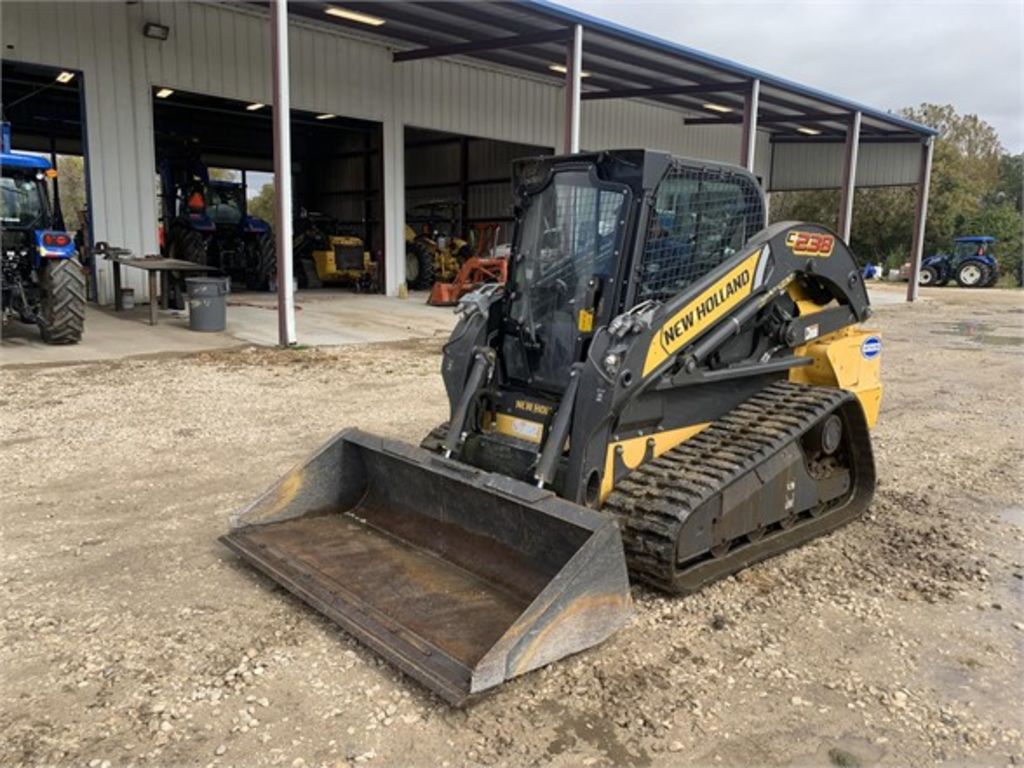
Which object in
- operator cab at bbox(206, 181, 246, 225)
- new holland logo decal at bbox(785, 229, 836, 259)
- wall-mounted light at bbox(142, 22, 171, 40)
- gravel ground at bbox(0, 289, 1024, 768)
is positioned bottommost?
gravel ground at bbox(0, 289, 1024, 768)

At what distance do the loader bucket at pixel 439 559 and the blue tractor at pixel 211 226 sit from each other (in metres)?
A: 13.9

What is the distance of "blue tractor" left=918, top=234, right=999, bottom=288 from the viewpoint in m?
32.0

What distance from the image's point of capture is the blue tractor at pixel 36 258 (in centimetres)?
997

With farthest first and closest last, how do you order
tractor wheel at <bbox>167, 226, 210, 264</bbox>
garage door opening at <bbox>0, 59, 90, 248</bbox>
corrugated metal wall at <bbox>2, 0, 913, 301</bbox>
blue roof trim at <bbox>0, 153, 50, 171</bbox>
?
tractor wheel at <bbox>167, 226, 210, 264</bbox> < garage door opening at <bbox>0, 59, 90, 248</bbox> < corrugated metal wall at <bbox>2, 0, 913, 301</bbox> < blue roof trim at <bbox>0, 153, 50, 171</bbox>

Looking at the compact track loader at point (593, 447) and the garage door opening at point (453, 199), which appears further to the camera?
the garage door opening at point (453, 199)

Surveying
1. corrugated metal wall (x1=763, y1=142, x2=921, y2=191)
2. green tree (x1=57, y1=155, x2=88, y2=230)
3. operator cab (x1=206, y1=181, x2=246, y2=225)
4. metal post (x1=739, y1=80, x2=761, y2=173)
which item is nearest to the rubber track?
metal post (x1=739, y1=80, x2=761, y2=173)

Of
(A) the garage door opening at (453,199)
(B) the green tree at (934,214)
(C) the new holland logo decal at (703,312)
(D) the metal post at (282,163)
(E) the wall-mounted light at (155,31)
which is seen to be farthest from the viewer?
(B) the green tree at (934,214)

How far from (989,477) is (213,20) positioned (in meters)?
14.7

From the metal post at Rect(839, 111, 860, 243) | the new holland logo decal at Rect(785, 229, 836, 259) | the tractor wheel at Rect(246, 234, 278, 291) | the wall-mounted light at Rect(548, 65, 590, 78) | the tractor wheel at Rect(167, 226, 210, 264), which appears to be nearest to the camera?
the new holland logo decal at Rect(785, 229, 836, 259)

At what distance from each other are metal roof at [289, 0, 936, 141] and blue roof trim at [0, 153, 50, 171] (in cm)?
598

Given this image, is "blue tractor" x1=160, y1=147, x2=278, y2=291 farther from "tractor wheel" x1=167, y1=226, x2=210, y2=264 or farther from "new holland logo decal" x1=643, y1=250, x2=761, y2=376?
"new holland logo decal" x1=643, y1=250, x2=761, y2=376

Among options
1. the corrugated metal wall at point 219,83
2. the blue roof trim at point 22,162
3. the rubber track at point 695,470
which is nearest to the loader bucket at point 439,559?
the rubber track at point 695,470

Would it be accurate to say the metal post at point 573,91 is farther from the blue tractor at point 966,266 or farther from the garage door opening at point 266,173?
the blue tractor at point 966,266

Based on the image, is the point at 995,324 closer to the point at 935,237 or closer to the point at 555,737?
the point at 555,737
